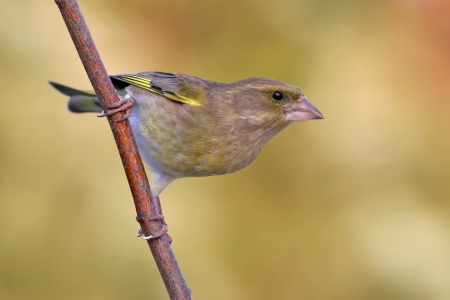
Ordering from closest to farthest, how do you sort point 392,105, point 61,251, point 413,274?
point 61,251 < point 413,274 < point 392,105

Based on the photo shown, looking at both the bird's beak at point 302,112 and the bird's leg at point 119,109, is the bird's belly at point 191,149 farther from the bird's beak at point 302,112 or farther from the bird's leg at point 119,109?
the bird's leg at point 119,109

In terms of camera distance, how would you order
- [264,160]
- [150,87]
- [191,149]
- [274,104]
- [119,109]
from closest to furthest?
[119,109] < [191,149] < [274,104] < [150,87] < [264,160]

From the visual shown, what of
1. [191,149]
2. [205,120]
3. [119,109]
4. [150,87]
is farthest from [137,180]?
[150,87]

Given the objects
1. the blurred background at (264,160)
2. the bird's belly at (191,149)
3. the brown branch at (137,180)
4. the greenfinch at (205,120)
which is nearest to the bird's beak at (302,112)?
the greenfinch at (205,120)

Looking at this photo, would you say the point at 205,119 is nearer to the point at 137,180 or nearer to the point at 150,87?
the point at 150,87

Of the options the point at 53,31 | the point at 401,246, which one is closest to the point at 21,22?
the point at 53,31

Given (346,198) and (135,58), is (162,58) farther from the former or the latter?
(346,198)

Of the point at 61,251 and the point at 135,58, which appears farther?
the point at 135,58
